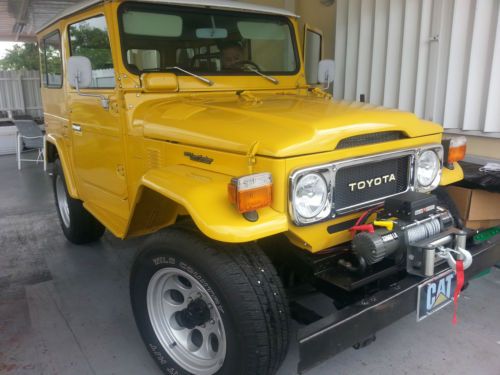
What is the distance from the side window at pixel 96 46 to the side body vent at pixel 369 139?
1536 millimetres

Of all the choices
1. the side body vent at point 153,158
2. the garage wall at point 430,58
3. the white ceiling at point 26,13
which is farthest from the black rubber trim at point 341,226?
the white ceiling at point 26,13

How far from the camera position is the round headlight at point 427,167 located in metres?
2.38

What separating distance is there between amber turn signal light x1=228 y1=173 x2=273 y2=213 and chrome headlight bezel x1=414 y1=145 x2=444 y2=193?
1.02m

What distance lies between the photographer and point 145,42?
2.69 metres

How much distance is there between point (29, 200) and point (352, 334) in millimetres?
5523

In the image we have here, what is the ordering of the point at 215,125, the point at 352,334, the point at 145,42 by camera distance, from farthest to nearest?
the point at 145,42, the point at 215,125, the point at 352,334

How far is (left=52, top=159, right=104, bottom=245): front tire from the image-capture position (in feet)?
12.9

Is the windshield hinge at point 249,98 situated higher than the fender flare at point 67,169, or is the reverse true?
the windshield hinge at point 249,98

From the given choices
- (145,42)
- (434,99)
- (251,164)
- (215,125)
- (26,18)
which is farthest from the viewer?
(26,18)

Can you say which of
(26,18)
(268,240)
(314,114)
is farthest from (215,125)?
(26,18)

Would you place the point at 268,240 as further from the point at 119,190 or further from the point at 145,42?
the point at 145,42

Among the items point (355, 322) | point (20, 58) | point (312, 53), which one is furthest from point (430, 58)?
point (20, 58)

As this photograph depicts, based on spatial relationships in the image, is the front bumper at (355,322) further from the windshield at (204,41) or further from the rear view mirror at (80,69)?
the rear view mirror at (80,69)

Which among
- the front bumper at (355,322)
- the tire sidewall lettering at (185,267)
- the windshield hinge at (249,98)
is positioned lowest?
the front bumper at (355,322)
